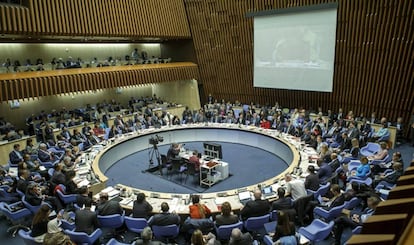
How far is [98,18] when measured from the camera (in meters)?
14.5

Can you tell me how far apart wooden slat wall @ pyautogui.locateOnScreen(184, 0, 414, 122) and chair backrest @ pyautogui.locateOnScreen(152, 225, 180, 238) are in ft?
37.6

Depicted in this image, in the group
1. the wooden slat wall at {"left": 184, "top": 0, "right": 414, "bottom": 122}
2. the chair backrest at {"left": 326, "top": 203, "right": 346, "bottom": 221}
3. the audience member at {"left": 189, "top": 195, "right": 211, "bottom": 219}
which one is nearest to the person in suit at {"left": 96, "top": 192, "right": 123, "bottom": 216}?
the audience member at {"left": 189, "top": 195, "right": 211, "bottom": 219}

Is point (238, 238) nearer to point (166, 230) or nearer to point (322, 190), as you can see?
point (166, 230)

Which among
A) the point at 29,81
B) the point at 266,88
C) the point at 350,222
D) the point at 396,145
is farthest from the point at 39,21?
the point at 396,145

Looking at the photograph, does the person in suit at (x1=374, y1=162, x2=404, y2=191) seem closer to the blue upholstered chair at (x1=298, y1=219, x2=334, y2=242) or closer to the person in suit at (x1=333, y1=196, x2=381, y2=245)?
the person in suit at (x1=333, y1=196, x2=381, y2=245)

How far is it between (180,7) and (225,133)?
30.0ft

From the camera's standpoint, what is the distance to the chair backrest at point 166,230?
531 cm

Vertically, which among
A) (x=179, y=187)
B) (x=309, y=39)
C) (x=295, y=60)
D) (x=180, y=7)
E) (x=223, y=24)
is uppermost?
(x=180, y=7)

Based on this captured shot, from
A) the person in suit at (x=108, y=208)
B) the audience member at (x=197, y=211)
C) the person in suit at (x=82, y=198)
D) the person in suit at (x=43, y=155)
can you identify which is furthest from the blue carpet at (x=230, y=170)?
the person in suit at (x=108, y=208)

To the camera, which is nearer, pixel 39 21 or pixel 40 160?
pixel 40 160

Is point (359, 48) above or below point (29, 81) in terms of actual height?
above

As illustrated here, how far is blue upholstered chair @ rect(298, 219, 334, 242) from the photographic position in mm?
4965

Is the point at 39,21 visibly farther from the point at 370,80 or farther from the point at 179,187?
the point at 370,80

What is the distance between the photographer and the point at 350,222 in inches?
209
